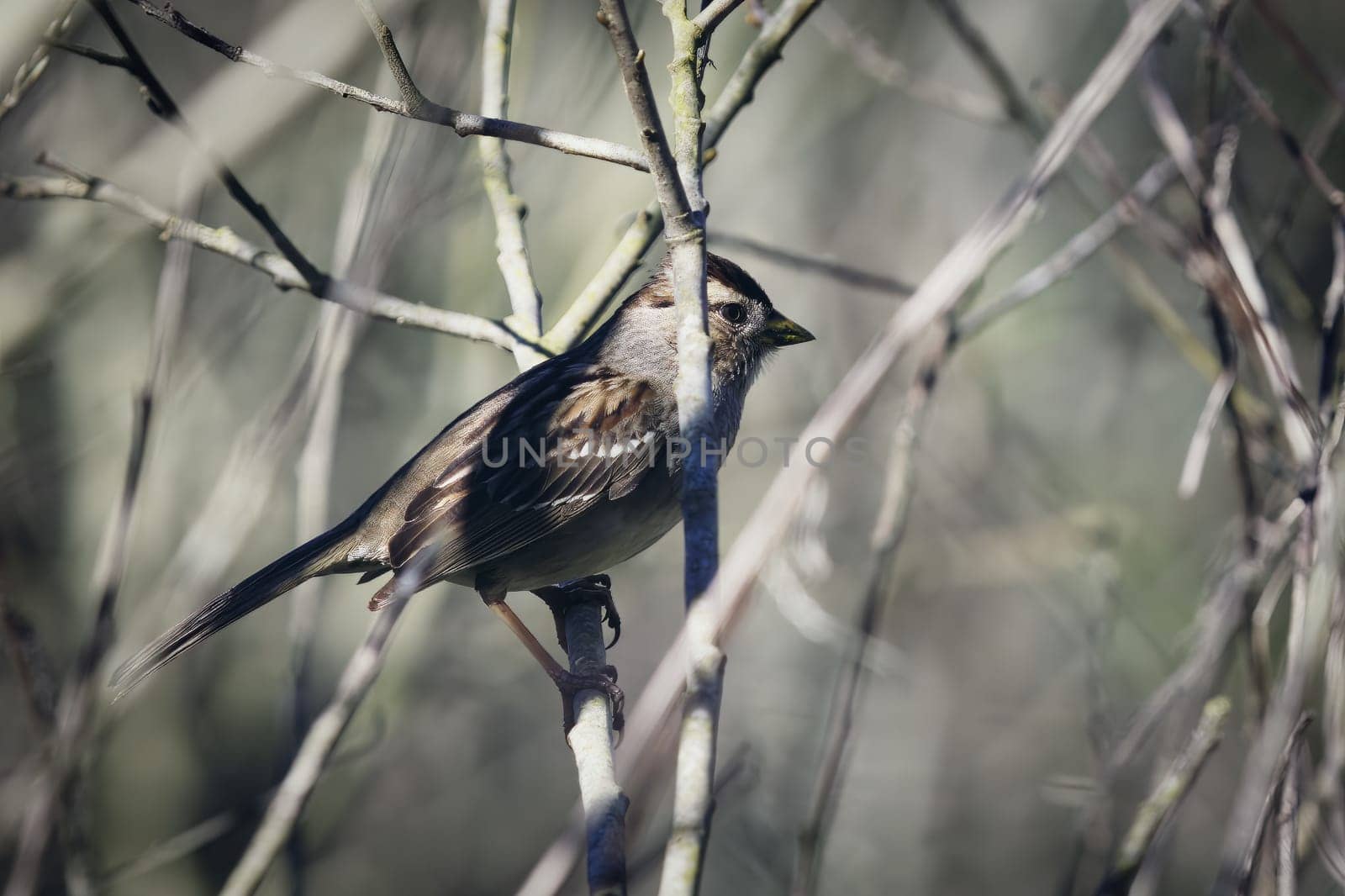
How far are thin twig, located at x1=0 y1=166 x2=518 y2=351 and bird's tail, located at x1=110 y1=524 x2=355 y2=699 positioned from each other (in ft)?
2.51

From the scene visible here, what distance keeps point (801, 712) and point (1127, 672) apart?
222 cm

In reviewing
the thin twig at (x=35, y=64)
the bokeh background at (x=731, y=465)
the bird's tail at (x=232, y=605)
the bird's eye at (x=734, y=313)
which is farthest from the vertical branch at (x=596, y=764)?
the bokeh background at (x=731, y=465)

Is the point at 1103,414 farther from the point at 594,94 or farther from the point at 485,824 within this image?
the point at 485,824

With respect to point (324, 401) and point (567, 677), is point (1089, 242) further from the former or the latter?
point (324, 401)

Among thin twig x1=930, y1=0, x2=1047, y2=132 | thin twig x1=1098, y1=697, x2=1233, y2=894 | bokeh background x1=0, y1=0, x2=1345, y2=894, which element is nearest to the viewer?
thin twig x1=1098, y1=697, x2=1233, y2=894

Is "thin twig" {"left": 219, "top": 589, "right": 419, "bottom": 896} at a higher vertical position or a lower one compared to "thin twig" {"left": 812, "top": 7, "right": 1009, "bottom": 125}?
lower

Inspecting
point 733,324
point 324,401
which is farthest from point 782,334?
point 324,401

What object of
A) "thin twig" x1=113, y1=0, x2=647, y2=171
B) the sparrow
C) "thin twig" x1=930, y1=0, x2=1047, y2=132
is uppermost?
"thin twig" x1=930, y1=0, x2=1047, y2=132

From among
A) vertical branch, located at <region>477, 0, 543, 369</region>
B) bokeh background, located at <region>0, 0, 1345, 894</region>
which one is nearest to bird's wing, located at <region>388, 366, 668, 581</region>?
vertical branch, located at <region>477, 0, 543, 369</region>

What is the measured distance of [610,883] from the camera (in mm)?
1673

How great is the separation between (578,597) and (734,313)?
1195 millimetres

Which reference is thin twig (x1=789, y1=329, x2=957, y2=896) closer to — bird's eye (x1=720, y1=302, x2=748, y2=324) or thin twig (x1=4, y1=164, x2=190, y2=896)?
bird's eye (x1=720, y1=302, x2=748, y2=324)

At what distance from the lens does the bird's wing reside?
11.5ft

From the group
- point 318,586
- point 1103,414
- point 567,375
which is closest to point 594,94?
point 567,375
